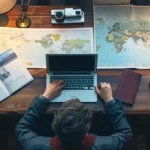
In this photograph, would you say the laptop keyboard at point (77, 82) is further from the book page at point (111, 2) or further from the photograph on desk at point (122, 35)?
the book page at point (111, 2)

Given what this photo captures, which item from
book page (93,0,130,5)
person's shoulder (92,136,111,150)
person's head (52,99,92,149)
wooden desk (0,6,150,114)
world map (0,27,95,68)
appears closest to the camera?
person's head (52,99,92,149)

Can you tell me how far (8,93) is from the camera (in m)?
1.41

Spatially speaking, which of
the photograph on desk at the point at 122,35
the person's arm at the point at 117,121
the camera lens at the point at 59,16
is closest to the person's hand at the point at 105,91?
the person's arm at the point at 117,121

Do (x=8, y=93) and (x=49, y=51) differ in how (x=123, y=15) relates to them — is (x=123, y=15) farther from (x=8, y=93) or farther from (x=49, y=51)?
(x=8, y=93)

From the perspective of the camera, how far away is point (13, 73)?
144 centimetres

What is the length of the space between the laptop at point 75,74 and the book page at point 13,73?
0.10 metres

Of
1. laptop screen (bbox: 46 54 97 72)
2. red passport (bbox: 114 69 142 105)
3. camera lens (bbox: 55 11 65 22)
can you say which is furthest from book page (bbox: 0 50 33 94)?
red passport (bbox: 114 69 142 105)

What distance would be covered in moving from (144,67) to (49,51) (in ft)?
1.32

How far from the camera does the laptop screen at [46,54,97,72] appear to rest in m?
1.41

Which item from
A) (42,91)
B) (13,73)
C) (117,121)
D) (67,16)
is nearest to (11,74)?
(13,73)

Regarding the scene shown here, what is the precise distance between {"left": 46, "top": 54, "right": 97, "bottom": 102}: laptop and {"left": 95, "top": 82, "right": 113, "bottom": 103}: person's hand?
2 centimetres

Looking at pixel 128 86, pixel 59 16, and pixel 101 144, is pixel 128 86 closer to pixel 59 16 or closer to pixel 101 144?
pixel 101 144

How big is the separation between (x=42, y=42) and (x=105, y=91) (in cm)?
35

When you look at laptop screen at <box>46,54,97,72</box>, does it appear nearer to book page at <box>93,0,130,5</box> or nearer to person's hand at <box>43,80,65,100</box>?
person's hand at <box>43,80,65,100</box>
